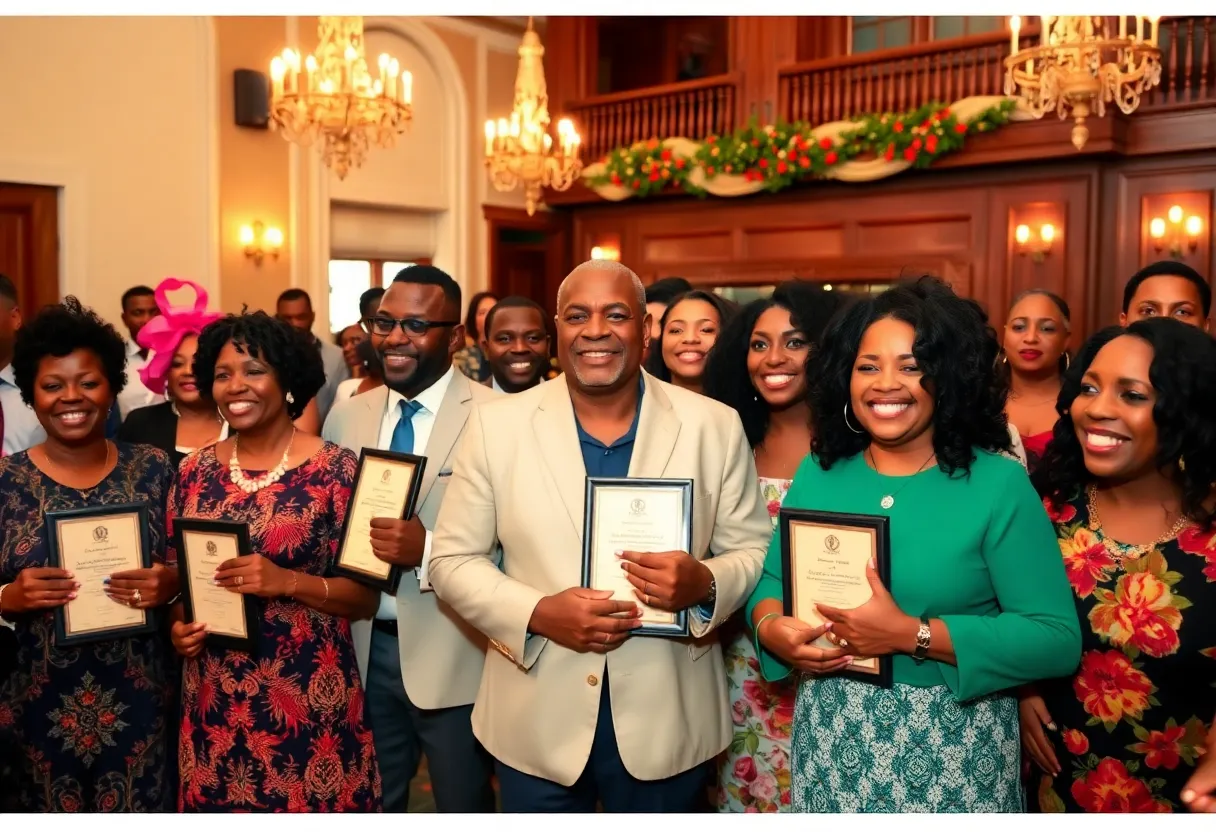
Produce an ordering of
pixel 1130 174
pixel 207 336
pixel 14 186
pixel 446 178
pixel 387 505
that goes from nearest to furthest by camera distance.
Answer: pixel 387 505 → pixel 207 336 → pixel 14 186 → pixel 1130 174 → pixel 446 178

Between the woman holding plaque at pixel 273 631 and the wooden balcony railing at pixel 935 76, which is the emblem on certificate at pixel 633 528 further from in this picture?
the wooden balcony railing at pixel 935 76

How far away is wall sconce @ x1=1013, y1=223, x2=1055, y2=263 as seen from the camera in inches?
367

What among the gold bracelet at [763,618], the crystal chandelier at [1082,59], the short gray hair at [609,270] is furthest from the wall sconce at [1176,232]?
the gold bracelet at [763,618]

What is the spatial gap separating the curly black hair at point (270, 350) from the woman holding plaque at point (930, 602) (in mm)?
1440

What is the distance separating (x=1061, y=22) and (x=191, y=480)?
5.44 m

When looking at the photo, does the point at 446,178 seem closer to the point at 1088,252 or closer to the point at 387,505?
the point at 1088,252

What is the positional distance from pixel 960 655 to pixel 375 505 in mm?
1408

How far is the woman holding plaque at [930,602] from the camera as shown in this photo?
2045 mm

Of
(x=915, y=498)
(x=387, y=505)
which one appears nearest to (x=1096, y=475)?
(x=915, y=498)

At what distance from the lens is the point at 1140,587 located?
2219mm

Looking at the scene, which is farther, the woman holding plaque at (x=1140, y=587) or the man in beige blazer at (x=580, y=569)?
the man in beige blazer at (x=580, y=569)

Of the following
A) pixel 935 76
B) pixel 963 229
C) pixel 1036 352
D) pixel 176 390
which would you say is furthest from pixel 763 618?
pixel 935 76

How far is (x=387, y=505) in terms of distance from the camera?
2.63 m

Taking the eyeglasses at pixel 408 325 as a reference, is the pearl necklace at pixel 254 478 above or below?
below
